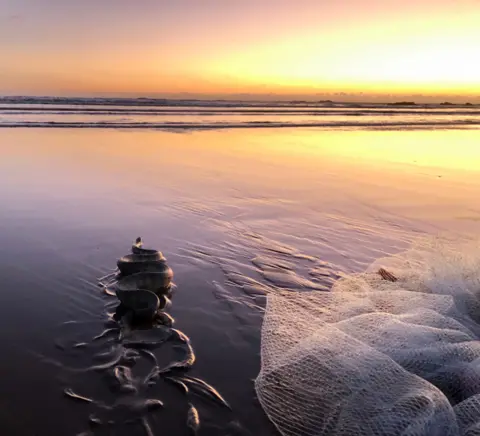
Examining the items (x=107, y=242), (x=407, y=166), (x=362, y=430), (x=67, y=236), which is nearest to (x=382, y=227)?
(x=107, y=242)

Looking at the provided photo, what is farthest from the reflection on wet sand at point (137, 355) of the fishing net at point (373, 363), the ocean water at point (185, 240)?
the fishing net at point (373, 363)

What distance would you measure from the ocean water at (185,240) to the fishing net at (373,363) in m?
0.29

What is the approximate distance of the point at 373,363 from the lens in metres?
2.90

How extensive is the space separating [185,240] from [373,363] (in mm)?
3755

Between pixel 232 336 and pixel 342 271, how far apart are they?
1.88 meters

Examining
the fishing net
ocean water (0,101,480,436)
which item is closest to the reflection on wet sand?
ocean water (0,101,480,436)

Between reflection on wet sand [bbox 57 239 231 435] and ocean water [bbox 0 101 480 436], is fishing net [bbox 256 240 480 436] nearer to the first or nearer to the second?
ocean water [bbox 0 101 480 436]

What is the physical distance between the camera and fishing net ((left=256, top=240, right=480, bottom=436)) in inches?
101

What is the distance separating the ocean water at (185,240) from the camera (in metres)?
3.11

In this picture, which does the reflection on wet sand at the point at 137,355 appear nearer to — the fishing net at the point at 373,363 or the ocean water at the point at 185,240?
the ocean water at the point at 185,240

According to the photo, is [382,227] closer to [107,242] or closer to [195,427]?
[107,242]

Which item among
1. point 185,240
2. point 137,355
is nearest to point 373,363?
point 137,355

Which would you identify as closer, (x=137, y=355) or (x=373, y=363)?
(x=373, y=363)

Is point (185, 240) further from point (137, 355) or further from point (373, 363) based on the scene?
point (373, 363)
